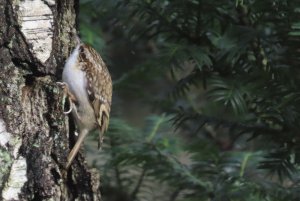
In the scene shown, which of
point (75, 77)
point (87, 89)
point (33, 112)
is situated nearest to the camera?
point (33, 112)

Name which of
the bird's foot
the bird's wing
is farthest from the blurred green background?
the bird's foot

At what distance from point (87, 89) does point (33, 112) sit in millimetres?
439

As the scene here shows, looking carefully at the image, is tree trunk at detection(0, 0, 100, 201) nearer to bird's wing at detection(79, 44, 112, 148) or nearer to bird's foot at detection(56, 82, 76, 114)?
bird's foot at detection(56, 82, 76, 114)

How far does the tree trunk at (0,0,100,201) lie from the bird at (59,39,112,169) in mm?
119

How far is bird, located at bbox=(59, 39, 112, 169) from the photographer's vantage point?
8.82ft

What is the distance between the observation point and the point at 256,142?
420 cm

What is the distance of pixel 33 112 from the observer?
2416 millimetres

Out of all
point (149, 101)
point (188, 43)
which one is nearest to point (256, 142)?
point (149, 101)

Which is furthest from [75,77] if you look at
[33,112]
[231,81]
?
[231,81]

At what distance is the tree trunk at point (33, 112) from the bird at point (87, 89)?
4.7 inches

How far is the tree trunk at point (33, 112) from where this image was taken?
7.68 feet

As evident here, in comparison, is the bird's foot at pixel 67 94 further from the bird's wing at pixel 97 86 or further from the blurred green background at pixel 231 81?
the blurred green background at pixel 231 81

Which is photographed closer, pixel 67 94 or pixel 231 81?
pixel 67 94

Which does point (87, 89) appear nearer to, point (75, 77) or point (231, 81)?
point (75, 77)
